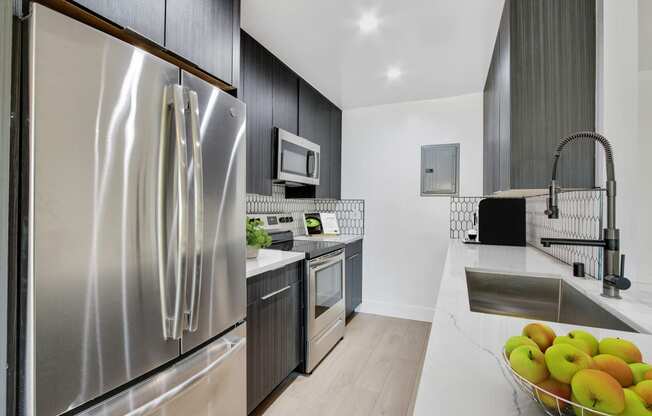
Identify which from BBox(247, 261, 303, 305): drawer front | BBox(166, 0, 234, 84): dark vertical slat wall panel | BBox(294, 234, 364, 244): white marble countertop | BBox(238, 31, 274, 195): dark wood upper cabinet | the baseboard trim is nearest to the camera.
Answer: BBox(166, 0, 234, 84): dark vertical slat wall panel

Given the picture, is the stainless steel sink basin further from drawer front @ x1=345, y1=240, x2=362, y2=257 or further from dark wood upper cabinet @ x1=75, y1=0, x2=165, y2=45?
dark wood upper cabinet @ x1=75, y1=0, x2=165, y2=45

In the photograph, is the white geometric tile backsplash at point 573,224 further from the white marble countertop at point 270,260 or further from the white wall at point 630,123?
the white marble countertop at point 270,260

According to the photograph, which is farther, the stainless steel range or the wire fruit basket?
the stainless steel range

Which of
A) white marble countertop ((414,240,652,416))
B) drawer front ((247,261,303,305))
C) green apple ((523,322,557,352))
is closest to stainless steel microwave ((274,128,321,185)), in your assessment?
drawer front ((247,261,303,305))

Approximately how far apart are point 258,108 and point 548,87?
1.69 meters

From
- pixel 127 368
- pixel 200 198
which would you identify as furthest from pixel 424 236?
pixel 127 368

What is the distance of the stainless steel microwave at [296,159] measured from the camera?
2316 mm

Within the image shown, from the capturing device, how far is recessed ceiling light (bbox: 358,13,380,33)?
68.8 inches

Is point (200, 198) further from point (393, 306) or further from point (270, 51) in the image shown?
point (393, 306)

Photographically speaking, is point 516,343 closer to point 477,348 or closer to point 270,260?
point 477,348

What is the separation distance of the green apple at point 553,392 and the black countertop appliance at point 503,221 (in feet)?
Result: 7.60

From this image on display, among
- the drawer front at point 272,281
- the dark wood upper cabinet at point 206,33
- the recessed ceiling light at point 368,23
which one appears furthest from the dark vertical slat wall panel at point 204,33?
the drawer front at point 272,281

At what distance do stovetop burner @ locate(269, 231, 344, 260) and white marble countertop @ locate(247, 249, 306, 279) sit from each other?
12cm

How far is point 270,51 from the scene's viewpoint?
86.4 inches
